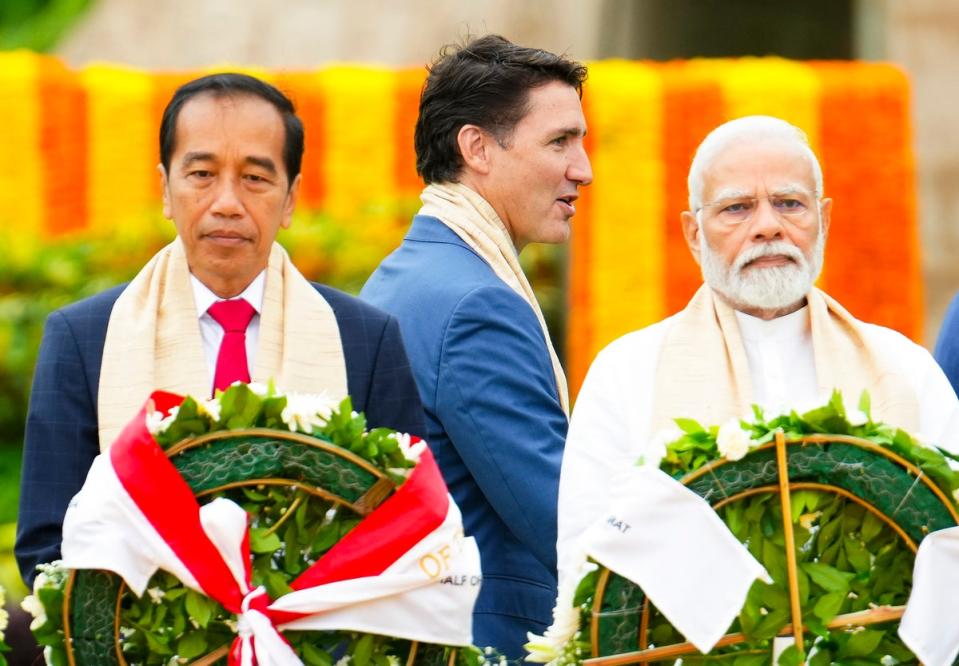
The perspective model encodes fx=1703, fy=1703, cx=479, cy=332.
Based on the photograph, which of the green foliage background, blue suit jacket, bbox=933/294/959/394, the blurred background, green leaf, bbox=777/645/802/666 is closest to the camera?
green leaf, bbox=777/645/802/666

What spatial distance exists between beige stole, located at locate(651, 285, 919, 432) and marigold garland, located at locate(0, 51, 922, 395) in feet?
13.9


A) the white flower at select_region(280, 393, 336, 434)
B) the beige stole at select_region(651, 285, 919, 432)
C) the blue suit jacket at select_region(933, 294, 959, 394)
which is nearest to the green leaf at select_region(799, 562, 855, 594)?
the beige stole at select_region(651, 285, 919, 432)

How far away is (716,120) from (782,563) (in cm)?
559

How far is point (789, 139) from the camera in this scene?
3926 mm

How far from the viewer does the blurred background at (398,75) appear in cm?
801

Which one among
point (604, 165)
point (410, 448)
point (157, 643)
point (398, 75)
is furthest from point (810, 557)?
point (398, 75)

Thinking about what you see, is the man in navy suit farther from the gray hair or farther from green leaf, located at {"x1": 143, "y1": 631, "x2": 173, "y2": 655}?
the gray hair

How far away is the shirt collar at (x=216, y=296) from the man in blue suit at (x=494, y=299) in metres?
0.45

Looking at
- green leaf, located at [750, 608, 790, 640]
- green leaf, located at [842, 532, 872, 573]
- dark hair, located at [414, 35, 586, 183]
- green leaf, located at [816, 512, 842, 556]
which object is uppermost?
dark hair, located at [414, 35, 586, 183]

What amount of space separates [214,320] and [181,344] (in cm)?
14

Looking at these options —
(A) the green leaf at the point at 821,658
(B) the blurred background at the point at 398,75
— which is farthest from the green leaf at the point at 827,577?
(B) the blurred background at the point at 398,75

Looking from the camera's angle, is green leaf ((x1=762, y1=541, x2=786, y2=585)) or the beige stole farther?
the beige stole

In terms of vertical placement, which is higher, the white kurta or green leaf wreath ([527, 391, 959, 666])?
the white kurta

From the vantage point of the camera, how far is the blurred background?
26.3ft
